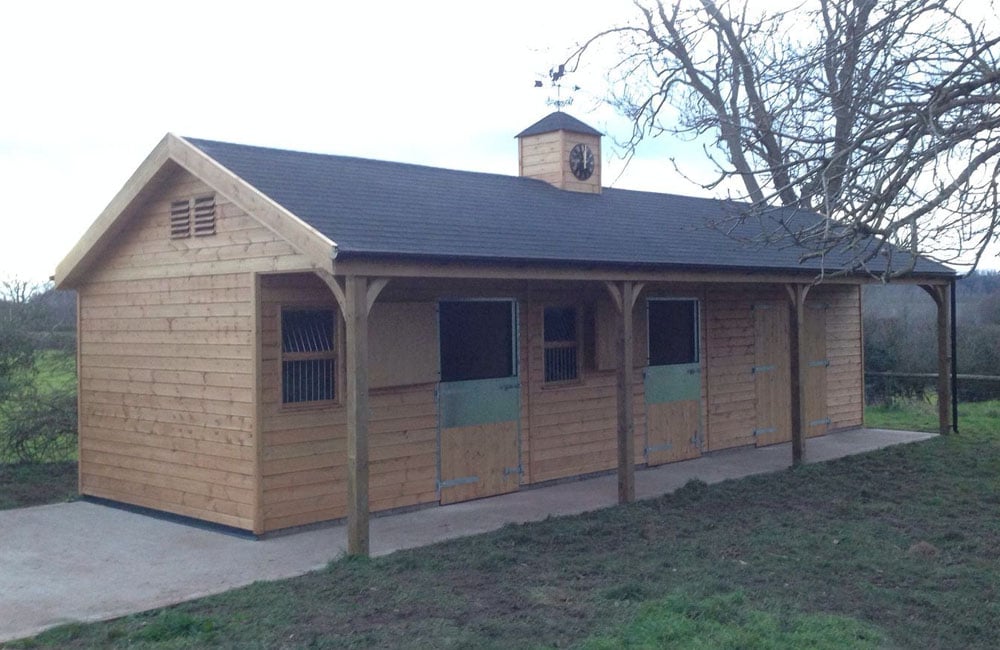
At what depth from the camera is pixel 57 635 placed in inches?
236

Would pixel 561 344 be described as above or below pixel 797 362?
above

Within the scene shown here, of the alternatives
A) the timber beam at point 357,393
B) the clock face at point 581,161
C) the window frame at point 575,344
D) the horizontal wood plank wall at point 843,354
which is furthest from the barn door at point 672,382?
the timber beam at point 357,393

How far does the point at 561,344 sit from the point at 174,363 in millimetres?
Result: 4063

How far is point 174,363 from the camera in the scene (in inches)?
374

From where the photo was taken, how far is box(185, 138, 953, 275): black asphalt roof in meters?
8.31

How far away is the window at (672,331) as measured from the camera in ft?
40.2

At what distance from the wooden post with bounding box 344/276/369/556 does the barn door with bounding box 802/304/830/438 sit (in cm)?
867

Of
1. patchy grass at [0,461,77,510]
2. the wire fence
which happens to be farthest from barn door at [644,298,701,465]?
the wire fence

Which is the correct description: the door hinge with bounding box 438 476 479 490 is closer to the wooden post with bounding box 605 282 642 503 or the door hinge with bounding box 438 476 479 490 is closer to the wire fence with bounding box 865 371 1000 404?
the wooden post with bounding box 605 282 642 503

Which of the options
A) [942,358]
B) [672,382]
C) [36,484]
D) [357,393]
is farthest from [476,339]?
[942,358]

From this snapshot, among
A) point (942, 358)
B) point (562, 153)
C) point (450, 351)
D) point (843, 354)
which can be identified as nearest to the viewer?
point (450, 351)

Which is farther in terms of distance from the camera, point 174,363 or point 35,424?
point 35,424

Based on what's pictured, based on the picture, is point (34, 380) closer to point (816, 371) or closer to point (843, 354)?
point (816, 371)

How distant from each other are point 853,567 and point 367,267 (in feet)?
13.7
